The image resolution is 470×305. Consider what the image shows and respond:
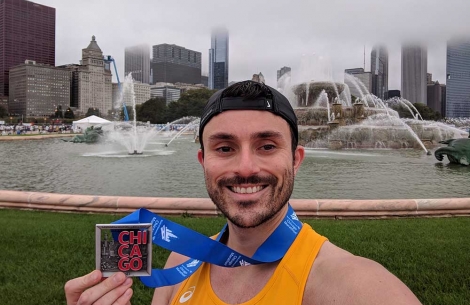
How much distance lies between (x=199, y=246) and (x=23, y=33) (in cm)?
14981

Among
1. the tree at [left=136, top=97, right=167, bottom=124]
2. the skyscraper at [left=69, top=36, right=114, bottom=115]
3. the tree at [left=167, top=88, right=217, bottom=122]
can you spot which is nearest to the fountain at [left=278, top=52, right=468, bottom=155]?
the tree at [left=167, top=88, right=217, bottom=122]

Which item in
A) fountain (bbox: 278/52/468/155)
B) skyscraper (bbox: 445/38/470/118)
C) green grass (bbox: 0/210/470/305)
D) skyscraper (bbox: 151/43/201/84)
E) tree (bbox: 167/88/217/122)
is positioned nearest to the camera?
green grass (bbox: 0/210/470/305)

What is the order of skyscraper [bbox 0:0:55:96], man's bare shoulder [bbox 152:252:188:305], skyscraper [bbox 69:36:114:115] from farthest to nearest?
skyscraper [bbox 69:36:114:115] < skyscraper [bbox 0:0:55:96] < man's bare shoulder [bbox 152:252:188:305]

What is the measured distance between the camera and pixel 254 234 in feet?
5.45

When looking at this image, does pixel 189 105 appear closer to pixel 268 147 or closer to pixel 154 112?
pixel 154 112

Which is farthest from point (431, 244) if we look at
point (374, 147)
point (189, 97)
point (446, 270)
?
point (189, 97)

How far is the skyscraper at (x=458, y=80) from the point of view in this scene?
10369 centimetres

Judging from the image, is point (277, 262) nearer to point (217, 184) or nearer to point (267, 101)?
point (217, 184)

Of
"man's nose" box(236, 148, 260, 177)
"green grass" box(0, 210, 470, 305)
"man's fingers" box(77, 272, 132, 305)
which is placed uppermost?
"man's nose" box(236, 148, 260, 177)

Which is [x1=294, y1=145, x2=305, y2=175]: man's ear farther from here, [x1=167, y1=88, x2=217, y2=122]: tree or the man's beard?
[x1=167, y1=88, x2=217, y2=122]: tree

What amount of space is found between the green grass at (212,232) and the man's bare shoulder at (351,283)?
2636mm

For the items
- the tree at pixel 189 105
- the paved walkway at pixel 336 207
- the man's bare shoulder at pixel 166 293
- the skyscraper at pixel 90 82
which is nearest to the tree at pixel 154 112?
the tree at pixel 189 105

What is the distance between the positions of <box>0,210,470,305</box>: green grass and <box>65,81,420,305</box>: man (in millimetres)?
2384

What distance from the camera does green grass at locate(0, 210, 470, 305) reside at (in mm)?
3881
